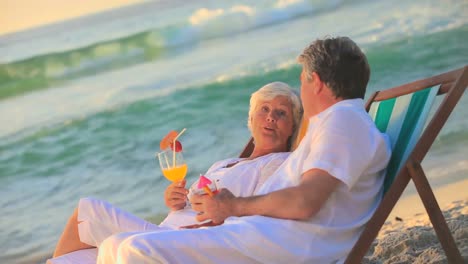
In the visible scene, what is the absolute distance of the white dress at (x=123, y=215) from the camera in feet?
9.76

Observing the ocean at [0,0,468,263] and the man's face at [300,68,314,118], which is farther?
the ocean at [0,0,468,263]

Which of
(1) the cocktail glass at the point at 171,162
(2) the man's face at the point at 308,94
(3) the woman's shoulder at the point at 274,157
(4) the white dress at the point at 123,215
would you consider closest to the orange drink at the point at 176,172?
(1) the cocktail glass at the point at 171,162

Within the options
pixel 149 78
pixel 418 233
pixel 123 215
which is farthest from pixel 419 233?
pixel 149 78

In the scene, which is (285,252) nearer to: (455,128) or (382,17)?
(455,128)

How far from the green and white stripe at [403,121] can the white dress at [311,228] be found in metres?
0.16

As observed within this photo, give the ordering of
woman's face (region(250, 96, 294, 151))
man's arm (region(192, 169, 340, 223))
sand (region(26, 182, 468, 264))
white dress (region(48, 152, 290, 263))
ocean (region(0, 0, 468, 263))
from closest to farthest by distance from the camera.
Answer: man's arm (region(192, 169, 340, 223)), white dress (region(48, 152, 290, 263)), woman's face (region(250, 96, 294, 151)), sand (region(26, 182, 468, 264)), ocean (region(0, 0, 468, 263))

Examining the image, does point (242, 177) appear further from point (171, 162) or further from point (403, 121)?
point (403, 121)

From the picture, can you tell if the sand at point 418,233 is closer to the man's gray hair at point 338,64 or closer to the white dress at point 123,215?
the white dress at point 123,215

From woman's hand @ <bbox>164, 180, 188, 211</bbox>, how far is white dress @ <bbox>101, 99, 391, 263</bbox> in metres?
0.71

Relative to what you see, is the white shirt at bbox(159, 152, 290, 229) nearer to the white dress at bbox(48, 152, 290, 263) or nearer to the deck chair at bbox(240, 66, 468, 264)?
the white dress at bbox(48, 152, 290, 263)

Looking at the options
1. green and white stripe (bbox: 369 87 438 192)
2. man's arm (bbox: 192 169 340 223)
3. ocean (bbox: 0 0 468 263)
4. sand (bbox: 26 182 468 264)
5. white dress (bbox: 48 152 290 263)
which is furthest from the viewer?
ocean (bbox: 0 0 468 263)

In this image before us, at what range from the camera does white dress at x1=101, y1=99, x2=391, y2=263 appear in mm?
2334

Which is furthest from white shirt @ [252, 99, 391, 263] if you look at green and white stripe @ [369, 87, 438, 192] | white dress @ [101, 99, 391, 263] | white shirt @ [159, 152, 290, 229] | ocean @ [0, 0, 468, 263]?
ocean @ [0, 0, 468, 263]

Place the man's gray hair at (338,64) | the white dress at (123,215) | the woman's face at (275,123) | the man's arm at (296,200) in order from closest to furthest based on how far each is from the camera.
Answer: the man's arm at (296,200) → the man's gray hair at (338,64) → the white dress at (123,215) → the woman's face at (275,123)
